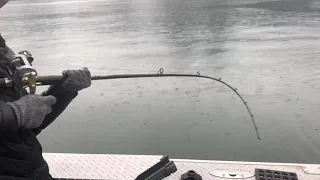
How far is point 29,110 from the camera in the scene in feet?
5.90

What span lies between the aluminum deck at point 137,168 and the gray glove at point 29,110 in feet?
4.44

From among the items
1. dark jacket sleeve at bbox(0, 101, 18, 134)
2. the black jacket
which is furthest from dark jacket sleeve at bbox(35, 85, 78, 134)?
dark jacket sleeve at bbox(0, 101, 18, 134)

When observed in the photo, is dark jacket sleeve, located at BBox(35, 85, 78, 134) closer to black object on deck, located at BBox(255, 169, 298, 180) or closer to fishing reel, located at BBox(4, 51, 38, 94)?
fishing reel, located at BBox(4, 51, 38, 94)

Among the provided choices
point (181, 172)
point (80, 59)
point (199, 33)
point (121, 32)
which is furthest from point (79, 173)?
point (121, 32)

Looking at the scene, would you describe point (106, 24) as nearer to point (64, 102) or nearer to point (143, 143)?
point (143, 143)

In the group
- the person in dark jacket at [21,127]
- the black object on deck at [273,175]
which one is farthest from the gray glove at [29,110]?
the black object on deck at [273,175]

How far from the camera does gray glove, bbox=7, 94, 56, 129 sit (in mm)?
1775

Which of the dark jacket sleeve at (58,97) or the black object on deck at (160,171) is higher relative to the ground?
the dark jacket sleeve at (58,97)

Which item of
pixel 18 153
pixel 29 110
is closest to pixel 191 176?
pixel 18 153

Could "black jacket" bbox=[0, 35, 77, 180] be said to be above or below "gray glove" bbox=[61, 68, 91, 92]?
below

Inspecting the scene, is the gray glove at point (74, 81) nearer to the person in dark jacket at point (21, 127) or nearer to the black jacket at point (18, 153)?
the person in dark jacket at point (21, 127)

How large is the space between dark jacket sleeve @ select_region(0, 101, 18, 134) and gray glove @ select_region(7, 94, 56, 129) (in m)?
0.02

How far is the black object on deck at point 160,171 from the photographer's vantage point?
116 inches

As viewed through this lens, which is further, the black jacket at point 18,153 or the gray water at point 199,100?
the gray water at point 199,100
